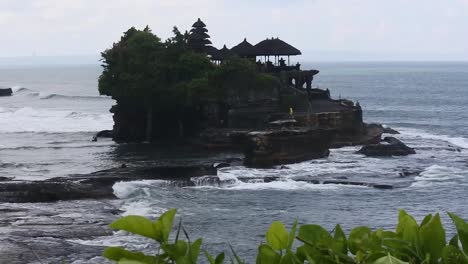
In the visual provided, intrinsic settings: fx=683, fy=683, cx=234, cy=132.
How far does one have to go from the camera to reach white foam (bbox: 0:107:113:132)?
222 feet

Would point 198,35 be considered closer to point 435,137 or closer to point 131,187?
point 435,137

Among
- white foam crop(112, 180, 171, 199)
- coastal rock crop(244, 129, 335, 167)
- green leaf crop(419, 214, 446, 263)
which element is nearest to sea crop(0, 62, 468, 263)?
white foam crop(112, 180, 171, 199)

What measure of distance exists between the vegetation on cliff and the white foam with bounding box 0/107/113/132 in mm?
14926

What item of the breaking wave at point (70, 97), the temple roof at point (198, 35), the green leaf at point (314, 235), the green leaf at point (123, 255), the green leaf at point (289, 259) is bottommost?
the breaking wave at point (70, 97)

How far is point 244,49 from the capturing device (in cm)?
5538

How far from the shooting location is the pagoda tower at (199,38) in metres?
56.1

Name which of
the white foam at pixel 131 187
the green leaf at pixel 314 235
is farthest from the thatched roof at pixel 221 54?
the green leaf at pixel 314 235

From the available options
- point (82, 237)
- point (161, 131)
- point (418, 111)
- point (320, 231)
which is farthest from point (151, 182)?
point (418, 111)

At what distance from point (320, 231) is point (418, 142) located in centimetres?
5424

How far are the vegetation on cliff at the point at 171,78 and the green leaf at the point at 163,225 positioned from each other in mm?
45292

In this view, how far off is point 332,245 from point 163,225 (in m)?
0.87

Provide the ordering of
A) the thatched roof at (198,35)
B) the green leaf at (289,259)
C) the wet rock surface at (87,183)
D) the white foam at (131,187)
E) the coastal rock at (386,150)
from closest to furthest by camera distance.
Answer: the green leaf at (289,259) → the wet rock surface at (87,183) → the white foam at (131,187) → the coastal rock at (386,150) → the thatched roof at (198,35)

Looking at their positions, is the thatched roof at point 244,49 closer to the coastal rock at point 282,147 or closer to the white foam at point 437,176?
the coastal rock at point 282,147

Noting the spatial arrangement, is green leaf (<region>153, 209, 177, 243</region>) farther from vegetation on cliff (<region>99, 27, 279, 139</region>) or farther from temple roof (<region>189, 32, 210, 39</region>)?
temple roof (<region>189, 32, 210, 39</region>)
